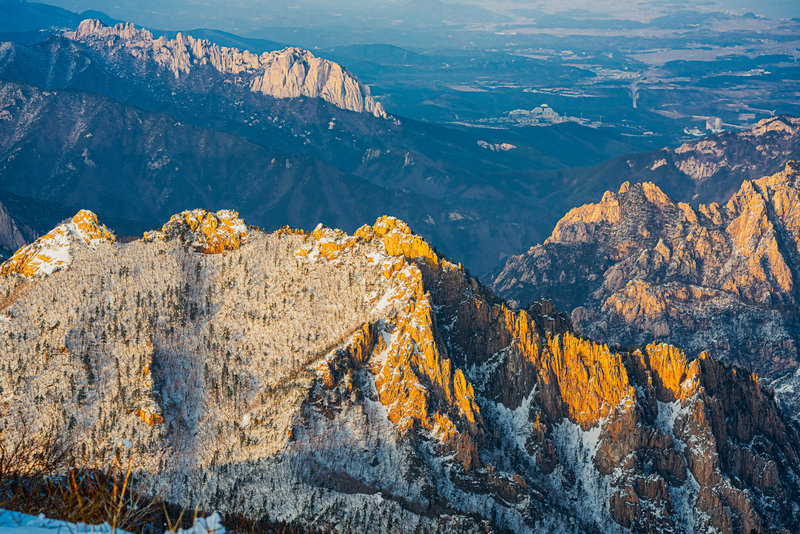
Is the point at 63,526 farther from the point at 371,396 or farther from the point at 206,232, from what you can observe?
the point at 206,232

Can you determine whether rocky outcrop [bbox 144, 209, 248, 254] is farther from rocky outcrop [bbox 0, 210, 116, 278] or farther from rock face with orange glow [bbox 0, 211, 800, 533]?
rocky outcrop [bbox 0, 210, 116, 278]

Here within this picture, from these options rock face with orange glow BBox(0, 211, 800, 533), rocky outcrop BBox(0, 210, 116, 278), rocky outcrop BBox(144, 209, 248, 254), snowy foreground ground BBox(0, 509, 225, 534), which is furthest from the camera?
rocky outcrop BBox(144, 209, 248, 254)

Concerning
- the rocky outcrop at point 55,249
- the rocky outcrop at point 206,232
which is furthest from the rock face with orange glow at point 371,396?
the rocky outcrop at point 55,249

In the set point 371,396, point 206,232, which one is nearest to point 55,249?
point 206,232

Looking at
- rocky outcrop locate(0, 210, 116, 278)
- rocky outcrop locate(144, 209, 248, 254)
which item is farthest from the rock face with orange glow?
rocky outcrop locate(0, 210, 116, 278)

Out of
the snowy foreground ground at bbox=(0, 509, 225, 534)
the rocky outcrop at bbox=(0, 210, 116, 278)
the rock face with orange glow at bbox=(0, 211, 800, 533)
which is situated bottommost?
the rock face with orange glow at bbox=(0, 211, 800, 533)

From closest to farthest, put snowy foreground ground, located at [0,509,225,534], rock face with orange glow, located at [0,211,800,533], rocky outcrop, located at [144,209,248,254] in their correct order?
1. snowy foreground ground, located at [0,509,225,534]
2. rock face with orange glow, located at [0,211,800,533]
3. rocky outcrop, located at [144,209,248,254]

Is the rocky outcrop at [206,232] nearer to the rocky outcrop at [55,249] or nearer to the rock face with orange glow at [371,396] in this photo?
the rock face with orange glow at [371,396]
